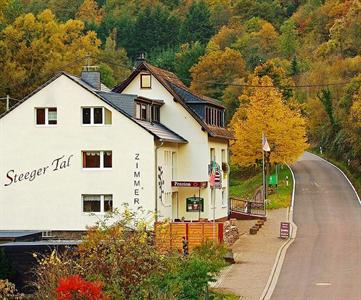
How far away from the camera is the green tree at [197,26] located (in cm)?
17188

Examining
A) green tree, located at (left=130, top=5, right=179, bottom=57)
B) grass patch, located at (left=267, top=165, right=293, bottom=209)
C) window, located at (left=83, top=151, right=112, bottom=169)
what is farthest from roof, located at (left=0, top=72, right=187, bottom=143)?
green tree, located at (left=130, top=5, right=179, bottom=57)

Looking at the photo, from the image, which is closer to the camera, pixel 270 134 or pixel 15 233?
pixel 15 233

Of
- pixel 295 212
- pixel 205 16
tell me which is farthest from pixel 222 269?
pixel 205 16

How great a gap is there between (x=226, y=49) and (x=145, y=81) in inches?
2880

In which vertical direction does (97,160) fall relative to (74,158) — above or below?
below

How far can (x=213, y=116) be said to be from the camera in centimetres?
5772

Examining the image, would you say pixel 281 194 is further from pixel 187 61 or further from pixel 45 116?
pixel 187 61

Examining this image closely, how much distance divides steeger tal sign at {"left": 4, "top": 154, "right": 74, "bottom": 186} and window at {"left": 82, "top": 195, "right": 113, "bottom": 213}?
1947 millimetres

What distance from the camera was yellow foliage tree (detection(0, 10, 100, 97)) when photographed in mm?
79000

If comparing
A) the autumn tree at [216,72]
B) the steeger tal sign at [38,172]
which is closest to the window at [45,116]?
the steeger tal sign at [38,172]

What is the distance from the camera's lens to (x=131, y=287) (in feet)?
101

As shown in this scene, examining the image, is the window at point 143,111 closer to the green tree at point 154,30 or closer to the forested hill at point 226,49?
the forested hill at point 226,49

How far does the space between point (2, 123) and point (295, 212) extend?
24.0 m

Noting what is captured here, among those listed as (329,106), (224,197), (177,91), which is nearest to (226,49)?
(329,106)
